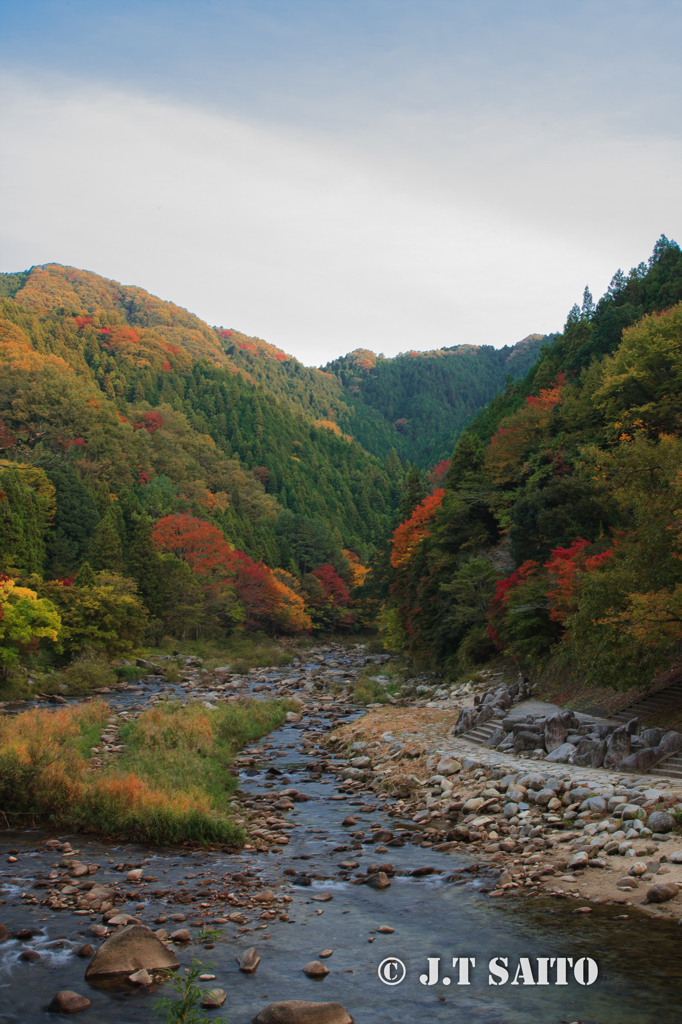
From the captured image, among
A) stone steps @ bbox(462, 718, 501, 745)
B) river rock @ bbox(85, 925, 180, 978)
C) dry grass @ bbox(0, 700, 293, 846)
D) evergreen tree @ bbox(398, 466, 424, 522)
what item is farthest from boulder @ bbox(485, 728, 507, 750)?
evergreen tree @ bbox(398, 466, 424, 522)

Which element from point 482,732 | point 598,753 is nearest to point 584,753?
point 598,753

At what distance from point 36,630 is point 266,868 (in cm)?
2674

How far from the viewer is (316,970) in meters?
8.95

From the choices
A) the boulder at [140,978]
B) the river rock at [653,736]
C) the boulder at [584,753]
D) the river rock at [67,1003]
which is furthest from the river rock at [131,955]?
the river rock at [653,736]

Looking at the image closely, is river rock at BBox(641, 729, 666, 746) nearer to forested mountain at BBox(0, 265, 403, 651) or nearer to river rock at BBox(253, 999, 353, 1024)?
river rock at BBox(253, 999, 353, 1024)

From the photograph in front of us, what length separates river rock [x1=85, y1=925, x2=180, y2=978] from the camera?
8.80 meters

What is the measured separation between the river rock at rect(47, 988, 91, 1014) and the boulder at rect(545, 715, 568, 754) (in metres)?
14.4

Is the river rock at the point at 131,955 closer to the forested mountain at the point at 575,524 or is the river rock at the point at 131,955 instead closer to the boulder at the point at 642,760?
the boulder at the point at 642,760

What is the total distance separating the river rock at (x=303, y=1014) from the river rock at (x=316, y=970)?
98cm

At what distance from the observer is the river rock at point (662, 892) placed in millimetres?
10445

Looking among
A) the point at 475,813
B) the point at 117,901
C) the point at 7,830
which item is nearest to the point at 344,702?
the point at 475,813

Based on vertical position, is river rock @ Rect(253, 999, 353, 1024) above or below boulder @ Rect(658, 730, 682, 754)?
below

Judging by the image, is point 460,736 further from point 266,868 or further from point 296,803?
point 266,868

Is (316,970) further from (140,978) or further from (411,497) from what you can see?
(411,497)
